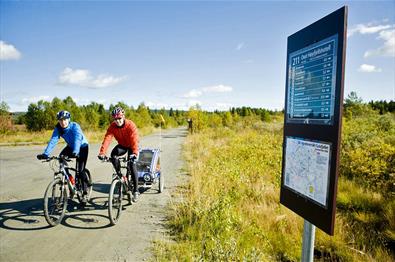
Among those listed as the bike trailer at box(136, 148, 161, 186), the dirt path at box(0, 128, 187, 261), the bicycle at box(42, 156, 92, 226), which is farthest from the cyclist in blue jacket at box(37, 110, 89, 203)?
the bike trailer at box(136, 148, 161, 186)

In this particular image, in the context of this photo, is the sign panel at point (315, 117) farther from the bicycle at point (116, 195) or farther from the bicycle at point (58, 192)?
the bicycle at point (58, 192)

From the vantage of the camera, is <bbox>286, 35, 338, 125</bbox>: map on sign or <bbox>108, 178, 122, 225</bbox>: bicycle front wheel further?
<bbox>108, 178, 122, 225</bbox>: bicycle front wheel

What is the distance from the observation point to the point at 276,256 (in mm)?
4234

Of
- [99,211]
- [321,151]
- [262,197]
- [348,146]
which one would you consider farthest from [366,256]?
[348,146]

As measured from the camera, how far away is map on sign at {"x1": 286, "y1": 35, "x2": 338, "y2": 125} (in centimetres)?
212

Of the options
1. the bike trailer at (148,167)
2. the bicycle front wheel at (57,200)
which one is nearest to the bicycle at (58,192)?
the bicycle front wheel at (57,200)

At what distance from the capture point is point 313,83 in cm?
237

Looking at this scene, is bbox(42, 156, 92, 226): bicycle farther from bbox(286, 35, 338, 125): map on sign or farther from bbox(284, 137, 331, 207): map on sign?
bbox(286, 35, 338, 125): map on sign

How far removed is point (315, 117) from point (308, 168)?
459 mm

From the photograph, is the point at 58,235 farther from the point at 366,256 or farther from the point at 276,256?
the point at 366,256

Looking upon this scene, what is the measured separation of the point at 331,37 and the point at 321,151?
0.91m

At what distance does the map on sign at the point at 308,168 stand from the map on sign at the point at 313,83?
0.22 meters

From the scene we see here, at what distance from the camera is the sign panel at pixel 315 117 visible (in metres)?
2.05

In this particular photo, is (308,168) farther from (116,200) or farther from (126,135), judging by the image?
(126,135)
